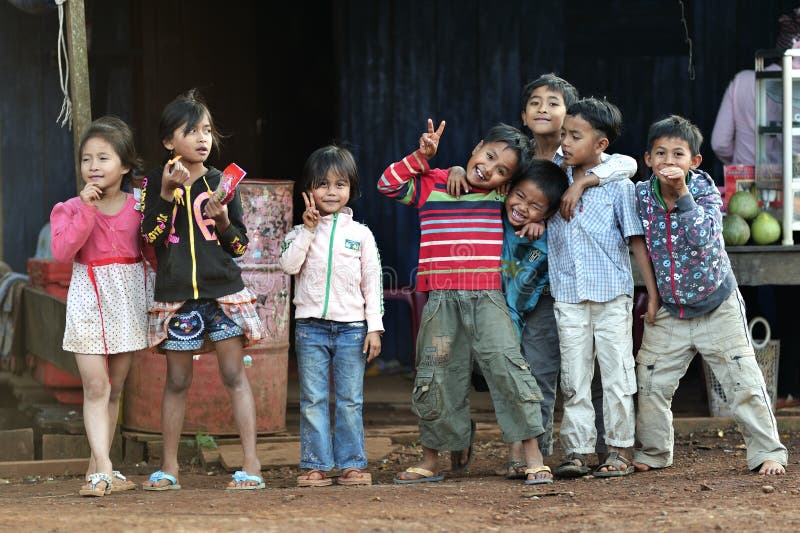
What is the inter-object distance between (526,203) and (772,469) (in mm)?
1577

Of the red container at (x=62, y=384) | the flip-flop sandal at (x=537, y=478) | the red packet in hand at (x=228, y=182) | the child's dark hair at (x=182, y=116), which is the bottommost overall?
the flip-flop sandal at (x=537, y=478)

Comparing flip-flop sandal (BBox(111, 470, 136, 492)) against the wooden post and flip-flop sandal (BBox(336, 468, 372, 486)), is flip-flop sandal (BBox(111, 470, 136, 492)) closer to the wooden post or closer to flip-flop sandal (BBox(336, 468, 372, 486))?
flip-flop sandal (BBox(336, 468, 372, 486))

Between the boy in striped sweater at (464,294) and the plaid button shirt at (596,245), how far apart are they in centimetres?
28

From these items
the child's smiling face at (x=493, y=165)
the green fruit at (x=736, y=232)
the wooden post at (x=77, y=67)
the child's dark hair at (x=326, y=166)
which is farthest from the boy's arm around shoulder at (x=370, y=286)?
the green fruit at (x=736, y=232)

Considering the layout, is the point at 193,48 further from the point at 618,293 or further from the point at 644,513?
the point at 644,513

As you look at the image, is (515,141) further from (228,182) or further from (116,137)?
(116,137)

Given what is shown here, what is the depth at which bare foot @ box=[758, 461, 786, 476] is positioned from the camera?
5152mm

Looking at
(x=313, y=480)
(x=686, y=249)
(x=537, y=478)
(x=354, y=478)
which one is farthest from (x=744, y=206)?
(x=313, y=480)

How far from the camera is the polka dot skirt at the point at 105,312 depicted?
4.98 m

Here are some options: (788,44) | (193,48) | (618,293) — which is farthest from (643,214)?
(193,48)

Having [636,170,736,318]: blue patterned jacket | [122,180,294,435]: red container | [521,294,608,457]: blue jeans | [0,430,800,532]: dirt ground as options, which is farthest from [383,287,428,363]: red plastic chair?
[636,170,736,318]: blue patterned jacket

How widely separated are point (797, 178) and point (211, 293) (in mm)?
3646

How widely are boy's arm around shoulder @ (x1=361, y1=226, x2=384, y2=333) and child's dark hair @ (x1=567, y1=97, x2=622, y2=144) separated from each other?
1.07 metres

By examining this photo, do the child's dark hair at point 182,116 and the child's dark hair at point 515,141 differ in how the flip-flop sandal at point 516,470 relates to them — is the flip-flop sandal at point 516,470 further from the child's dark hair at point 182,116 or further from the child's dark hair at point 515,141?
the child's dark hair at point 182,116
